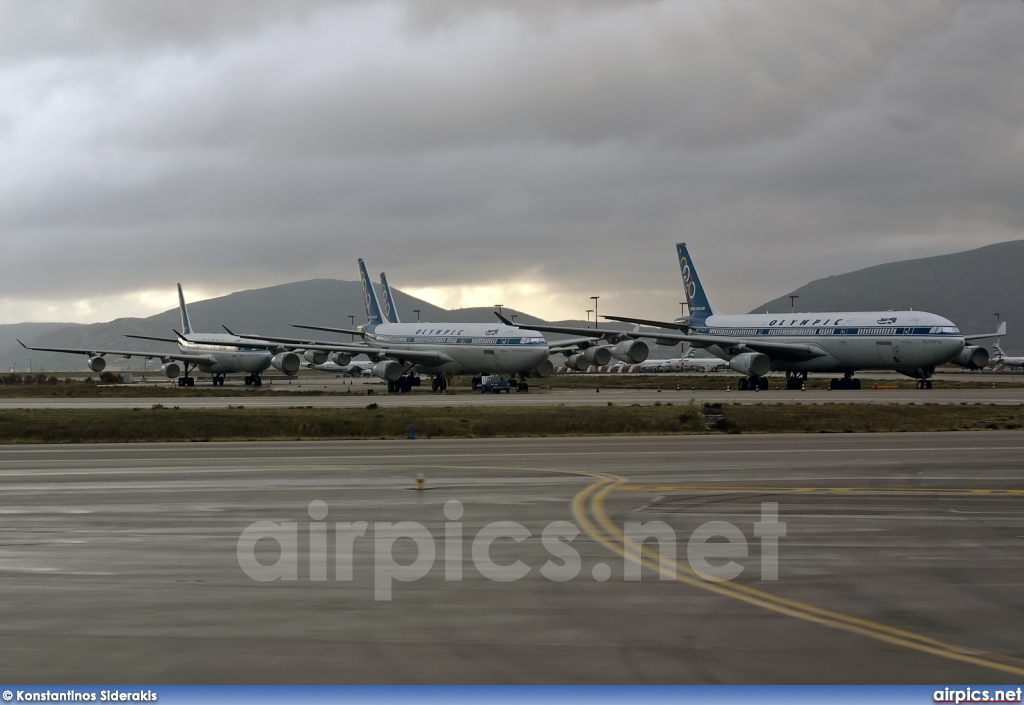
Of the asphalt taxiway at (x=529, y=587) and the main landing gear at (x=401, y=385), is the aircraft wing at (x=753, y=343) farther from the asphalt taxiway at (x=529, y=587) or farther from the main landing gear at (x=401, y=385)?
the asphalt taxiway at (x=529, y=587)

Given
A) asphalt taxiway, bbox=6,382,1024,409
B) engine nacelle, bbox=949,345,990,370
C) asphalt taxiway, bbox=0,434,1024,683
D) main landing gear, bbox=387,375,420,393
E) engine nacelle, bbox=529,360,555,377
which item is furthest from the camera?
engine nacelle, bbox=949,345,990,370

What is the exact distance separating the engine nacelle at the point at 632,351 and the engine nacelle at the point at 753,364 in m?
6.19

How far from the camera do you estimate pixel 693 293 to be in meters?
78.4

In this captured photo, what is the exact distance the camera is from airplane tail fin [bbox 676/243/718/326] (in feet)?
249

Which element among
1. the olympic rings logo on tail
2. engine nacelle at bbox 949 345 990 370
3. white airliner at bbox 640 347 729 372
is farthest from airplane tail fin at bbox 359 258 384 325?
white airliner at bbox 640 347 729 372

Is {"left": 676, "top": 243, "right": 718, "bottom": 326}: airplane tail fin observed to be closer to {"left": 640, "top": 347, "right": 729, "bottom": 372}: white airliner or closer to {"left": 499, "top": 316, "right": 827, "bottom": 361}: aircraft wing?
{"left": 499, "top": 316, "right": 827, "bottom": 361}: aircraft wing

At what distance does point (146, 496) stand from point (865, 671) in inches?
548

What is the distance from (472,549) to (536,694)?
5.37m

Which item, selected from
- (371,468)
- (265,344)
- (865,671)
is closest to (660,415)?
(371,468)

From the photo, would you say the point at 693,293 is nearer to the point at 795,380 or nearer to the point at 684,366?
the point at 795,380

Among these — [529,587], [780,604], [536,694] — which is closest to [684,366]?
[529,587]

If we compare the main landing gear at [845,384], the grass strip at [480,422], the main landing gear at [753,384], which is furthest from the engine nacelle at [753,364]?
the grass strip at [480,422]

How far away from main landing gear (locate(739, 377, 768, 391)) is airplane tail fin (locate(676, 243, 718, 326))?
10.2 metres

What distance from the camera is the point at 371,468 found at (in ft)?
75.0
